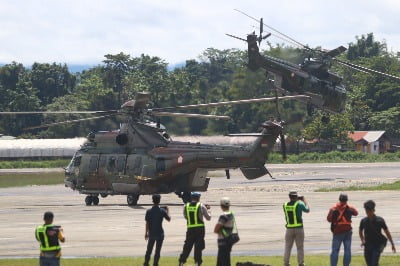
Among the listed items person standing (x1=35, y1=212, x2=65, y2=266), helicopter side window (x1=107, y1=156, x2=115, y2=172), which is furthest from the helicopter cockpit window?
person standing (x1=35, y1=212, x2=65, y2=266)

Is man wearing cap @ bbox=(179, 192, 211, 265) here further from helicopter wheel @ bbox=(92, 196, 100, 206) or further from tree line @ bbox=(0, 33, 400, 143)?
tree line @ bbox=(0, 33, 400, 143)

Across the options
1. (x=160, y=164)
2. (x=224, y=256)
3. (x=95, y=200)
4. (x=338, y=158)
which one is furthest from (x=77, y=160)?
(x=338, y=158)

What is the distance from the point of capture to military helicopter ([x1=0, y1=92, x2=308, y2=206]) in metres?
43.5

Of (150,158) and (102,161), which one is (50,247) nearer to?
(150,158)

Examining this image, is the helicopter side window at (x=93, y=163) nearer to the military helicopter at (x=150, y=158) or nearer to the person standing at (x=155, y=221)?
the military helicopter at (x=150, y=158)

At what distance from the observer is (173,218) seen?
37594 millimetres

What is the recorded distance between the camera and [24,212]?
43625mm

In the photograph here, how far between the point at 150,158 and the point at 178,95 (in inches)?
3639

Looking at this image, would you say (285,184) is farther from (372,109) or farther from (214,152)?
(372,109)

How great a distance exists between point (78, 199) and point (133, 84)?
93.9 meters

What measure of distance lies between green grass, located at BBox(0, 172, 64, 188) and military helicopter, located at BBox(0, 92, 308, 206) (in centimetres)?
2323

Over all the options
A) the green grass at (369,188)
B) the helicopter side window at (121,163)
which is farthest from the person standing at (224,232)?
the green grass at (369,188)

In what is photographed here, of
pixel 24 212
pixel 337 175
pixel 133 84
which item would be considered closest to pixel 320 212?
pixel 24 212

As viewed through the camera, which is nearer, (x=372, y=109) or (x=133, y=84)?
(x=372, y=109)
